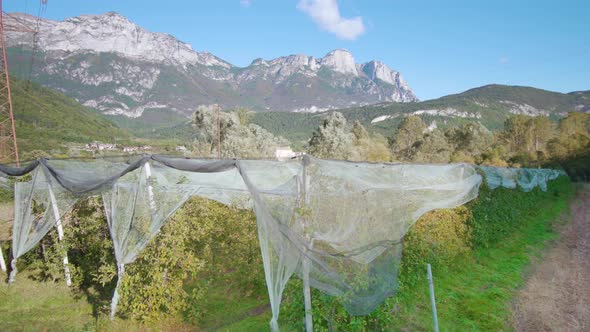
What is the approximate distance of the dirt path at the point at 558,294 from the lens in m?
4.48

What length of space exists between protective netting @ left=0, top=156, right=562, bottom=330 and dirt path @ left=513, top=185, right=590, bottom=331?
1.98 m

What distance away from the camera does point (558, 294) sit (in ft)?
17.8

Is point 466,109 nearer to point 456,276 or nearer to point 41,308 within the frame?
point 456,276

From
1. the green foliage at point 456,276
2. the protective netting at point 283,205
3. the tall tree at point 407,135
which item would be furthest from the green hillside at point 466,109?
the protective netting at point 283,205

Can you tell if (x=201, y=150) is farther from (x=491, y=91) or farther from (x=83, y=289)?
(x=491, y=91)

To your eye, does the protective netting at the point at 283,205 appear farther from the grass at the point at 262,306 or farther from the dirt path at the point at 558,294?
the dirt path at the point at 558,294

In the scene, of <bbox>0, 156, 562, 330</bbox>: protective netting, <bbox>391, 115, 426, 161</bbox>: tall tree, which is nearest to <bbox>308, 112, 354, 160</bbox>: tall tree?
<bbox>391, 115, 426, 161</bbox>: tall tree

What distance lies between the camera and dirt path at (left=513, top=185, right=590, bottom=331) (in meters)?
4.48

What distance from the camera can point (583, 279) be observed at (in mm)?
6102

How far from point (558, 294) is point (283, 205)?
5.23m

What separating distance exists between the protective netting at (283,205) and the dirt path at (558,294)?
1985mm

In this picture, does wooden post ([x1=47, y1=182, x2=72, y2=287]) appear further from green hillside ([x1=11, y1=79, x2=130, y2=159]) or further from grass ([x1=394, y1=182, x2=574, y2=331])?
green hillside ([x1=11, y1=79, x2=130, y2=159])

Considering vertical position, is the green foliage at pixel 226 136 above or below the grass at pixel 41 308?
above

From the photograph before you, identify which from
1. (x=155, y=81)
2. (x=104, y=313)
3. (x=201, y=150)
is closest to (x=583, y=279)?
(x=104, y=313)
